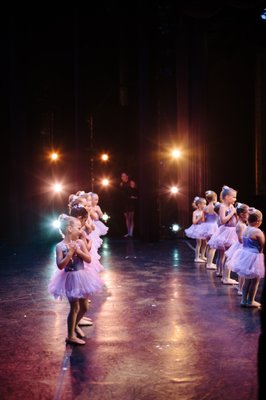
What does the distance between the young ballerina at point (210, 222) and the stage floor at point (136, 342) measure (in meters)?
0.62

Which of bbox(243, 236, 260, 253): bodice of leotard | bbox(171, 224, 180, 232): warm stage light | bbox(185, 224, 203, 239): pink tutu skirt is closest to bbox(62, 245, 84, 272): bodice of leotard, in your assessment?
bbox(243, 236, 260, 253): bodice of leotard

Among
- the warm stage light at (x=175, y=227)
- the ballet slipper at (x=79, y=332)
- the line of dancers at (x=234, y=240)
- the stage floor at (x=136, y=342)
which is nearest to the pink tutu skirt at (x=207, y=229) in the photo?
the line of dancers at (x=234, y=240)

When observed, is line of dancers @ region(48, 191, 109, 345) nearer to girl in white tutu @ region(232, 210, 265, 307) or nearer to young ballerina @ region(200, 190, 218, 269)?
girl in white tutu @ region(232, 210, 265, 307)

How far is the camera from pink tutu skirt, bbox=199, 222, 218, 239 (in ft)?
Result: 28.4

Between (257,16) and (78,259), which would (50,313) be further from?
(257,16)

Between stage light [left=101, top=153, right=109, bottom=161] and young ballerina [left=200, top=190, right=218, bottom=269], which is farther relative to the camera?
stage light [left=101, top=153, right=109, bottom=161]

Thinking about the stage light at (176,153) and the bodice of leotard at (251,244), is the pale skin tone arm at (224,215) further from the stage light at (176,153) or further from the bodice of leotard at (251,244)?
the stage light at (176,153)

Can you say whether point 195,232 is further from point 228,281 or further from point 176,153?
point 176,153

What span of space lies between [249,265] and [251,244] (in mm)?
301

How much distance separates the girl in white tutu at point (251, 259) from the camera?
18.6 ft

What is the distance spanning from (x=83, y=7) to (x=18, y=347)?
Result: 39.4 feet

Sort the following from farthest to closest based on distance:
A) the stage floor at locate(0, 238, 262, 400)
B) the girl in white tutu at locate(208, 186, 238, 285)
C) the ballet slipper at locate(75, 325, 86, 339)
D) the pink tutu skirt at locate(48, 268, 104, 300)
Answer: the girl in white tutu at locate(208, 186, 238, 285)
the ballet slipper at locate(75, 325, 86, 339)
the pink tutu skirt at locate(48, 268, 104, 300)
the stage floor at locate(0, 238, 262, 400)

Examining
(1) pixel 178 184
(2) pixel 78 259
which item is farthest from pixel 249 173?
(2) pixel 78 259

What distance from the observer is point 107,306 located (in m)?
6.09
